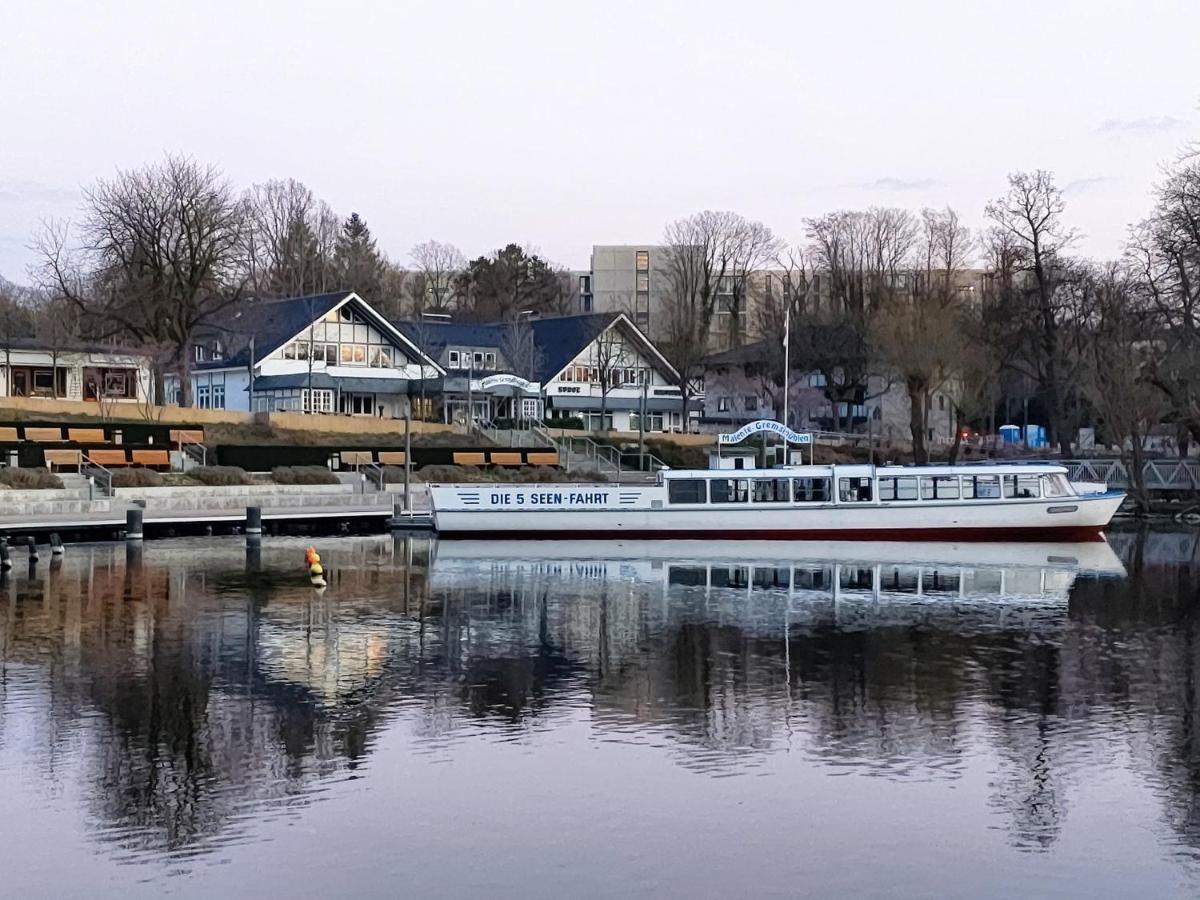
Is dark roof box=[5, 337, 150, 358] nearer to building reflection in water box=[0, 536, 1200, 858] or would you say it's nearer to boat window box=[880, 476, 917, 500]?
building reflection in water box=[0, 536, 1200, 858]

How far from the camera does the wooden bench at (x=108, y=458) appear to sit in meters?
55.4

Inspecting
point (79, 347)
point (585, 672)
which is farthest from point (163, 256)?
point (585, 672)

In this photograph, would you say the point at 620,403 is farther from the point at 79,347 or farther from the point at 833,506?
the point at 833,506

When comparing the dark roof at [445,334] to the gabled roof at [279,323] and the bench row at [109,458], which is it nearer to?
the gabled roof at [279,323]

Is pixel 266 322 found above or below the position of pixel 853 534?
above

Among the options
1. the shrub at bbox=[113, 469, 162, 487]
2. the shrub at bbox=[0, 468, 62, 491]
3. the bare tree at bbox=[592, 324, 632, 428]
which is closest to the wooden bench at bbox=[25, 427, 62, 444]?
the shrub at bbox=[113, 469, 162, 487]

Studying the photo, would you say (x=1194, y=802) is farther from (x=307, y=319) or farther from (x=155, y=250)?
(x=307, y=319)

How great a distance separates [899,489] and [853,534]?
6.29 feet

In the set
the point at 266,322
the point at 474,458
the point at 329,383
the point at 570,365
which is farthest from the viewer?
the point at 570,365

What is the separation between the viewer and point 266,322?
8375 cm

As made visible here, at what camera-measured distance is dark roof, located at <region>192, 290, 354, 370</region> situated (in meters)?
82.1

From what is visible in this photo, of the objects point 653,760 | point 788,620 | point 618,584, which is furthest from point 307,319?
point 653,760

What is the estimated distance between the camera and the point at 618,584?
118ft

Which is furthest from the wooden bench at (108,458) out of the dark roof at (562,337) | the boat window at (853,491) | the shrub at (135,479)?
the dark roof at (562,337)
